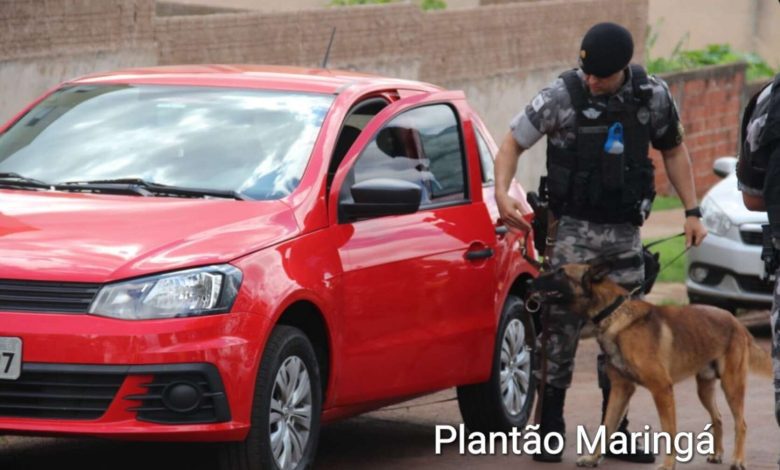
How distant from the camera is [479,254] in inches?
321

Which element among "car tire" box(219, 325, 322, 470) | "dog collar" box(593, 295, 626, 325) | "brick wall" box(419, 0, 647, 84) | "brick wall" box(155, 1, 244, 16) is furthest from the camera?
"brick wall" box(419, 0, 647, 84)

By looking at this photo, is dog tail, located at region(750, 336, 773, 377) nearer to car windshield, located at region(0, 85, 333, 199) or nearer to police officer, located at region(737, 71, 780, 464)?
police officer, located at region(737, 71, 780, 464)

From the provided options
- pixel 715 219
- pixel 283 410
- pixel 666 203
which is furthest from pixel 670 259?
pixel 283 410

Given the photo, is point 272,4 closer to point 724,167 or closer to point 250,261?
point 724,167

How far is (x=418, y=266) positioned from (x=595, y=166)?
3.09 feet

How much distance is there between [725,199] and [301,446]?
7204 millimetres

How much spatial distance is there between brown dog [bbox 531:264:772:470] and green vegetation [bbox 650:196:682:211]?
12.7 meters

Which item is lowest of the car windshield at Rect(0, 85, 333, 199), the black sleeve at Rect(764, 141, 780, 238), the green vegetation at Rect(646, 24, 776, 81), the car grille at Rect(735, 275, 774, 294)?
the green vegetation at Rect(646, 24, 776, 81)

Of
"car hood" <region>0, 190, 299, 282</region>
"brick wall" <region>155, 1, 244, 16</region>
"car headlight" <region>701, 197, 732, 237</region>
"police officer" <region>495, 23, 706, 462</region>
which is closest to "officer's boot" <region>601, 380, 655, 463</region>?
"police officer" <region>495, 23, 706, 462</region>

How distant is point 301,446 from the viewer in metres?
6.88

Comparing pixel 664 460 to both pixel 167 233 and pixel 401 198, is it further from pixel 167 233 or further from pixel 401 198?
pixel 167 233

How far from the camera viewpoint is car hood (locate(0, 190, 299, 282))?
20.7 feet

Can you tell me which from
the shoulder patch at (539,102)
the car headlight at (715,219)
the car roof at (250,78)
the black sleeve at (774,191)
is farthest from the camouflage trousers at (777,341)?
the car headlight at (715,219)

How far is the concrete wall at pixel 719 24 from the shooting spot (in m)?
27.2
